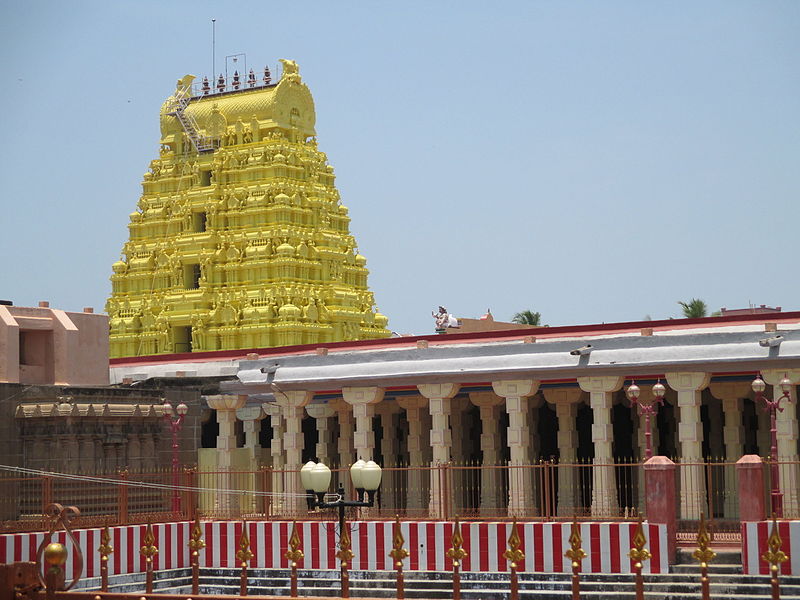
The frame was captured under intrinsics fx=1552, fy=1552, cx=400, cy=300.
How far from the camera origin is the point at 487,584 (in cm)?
2562

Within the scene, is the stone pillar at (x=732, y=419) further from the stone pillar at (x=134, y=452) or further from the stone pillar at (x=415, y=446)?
the stone pillar at (x=134, y=452)

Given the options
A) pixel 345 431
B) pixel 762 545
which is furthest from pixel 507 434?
pixel 762 545

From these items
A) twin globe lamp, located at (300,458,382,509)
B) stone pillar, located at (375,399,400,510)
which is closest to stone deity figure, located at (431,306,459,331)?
stone pillar, located at (375,399,400,510)

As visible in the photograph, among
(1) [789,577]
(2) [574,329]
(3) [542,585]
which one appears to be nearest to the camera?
Answer: (1) [789,577]

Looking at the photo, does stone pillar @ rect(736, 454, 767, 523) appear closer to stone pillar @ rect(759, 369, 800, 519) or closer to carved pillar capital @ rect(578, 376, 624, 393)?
stone pillar @ rect(759, 369, 800, 519)

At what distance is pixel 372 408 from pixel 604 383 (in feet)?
20.9

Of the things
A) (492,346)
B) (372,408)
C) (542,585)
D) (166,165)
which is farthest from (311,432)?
(542,585)

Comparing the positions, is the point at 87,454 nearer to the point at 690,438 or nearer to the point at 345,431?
the point at 345,431

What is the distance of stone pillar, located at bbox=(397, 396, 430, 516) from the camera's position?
40.6 meters

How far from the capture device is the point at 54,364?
37062 millimetres

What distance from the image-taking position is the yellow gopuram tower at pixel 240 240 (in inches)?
2235

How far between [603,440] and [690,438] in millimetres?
2122

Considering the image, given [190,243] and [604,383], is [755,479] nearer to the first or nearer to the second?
[604,383]

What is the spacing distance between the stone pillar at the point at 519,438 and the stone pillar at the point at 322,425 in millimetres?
6366
